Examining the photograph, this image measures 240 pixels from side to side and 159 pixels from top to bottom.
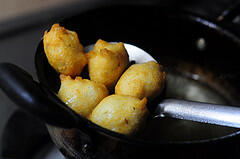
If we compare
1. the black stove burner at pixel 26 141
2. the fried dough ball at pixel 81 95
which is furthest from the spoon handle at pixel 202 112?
the black stove burner at pixel 26 141

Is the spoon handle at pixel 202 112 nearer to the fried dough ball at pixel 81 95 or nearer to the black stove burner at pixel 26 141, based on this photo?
the fried dough ball at pixel 81 95

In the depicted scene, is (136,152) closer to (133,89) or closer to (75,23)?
(133,89)

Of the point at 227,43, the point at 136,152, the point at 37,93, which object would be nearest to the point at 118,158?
the point at 136,152

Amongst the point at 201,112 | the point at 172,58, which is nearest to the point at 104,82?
the point at 201,112

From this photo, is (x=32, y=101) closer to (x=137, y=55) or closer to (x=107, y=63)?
(x=107, y=63)

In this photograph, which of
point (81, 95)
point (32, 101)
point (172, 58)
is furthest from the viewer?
point (172, 58)
